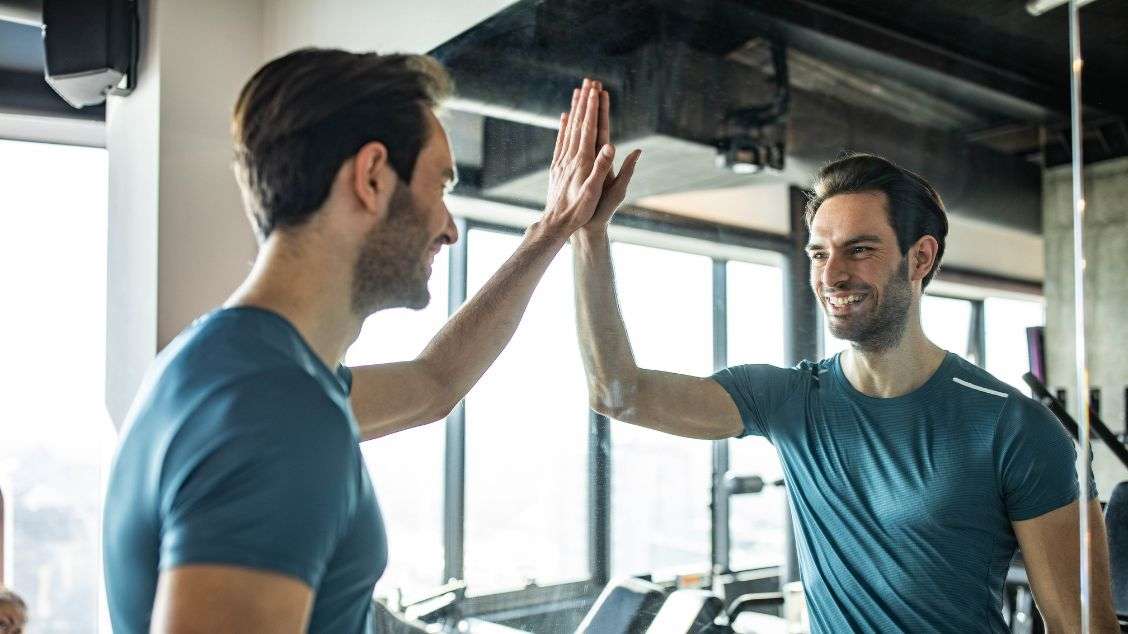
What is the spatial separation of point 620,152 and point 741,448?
80 centimetres

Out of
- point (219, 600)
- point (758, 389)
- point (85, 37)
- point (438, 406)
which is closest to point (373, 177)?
point (219, 600)

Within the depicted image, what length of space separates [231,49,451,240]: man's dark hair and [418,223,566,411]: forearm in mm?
547

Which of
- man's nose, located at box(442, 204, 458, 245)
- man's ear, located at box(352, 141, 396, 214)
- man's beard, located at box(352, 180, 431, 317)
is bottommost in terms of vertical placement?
man's beard, located at box(352, 180, 431, 317)

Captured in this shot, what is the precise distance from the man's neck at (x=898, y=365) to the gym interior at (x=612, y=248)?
3 cm

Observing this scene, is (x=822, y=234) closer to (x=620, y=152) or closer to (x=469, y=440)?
(x=620, y=152)

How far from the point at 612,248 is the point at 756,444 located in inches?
25.5

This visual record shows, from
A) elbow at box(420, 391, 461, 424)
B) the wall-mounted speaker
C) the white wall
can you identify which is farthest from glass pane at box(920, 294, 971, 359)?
the wall-mounted speaker

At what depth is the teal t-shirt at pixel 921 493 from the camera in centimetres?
150

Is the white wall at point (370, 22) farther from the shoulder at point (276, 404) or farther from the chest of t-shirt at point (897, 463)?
the shoulder at point (276, 404)

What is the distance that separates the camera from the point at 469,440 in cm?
293

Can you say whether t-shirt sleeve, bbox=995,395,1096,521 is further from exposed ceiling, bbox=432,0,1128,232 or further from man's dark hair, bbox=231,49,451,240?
man's dark hair, bbox=231,49,451,240

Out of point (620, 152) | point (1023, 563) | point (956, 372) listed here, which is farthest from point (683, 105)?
point (1023, 563)

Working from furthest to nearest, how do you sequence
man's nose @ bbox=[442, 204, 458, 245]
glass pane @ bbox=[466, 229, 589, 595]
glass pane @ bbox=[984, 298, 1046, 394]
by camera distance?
glass pane @ bbox=[466, 229, 589, 595]
glass pane @ bbox=[984, 298, 1046, 394]
man's nose @ bbox=[442, 204, 458, 245]

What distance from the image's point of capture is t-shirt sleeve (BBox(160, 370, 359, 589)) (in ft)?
2.71
